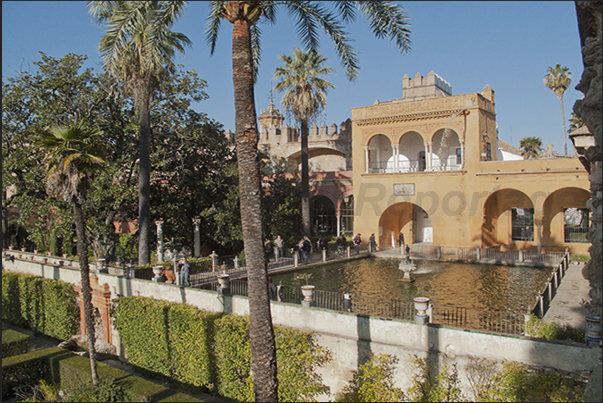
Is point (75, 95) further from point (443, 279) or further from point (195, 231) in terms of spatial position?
point (443, 279)

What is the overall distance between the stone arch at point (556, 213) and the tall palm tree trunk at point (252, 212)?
68.5 feet

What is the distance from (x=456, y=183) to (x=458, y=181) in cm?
14

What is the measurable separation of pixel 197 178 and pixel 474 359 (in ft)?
58.1

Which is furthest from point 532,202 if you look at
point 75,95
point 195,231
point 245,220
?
point 75,95

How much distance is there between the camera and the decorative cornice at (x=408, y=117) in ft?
82.2

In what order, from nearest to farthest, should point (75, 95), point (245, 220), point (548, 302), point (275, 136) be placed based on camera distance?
point (245, 220)
point (548, 302)
point (75, 95)
point (275, 136)

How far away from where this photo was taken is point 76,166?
412 inches

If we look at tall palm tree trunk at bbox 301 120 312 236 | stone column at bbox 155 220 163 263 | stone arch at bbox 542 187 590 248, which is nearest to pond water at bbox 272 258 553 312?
tall palm tree trunk at bbox 301 120 312 236

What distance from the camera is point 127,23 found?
790 cm

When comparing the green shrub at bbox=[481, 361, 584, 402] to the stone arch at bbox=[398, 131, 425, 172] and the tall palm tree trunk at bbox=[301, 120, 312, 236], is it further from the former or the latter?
the stone arch at bbox=[398, 131, 425, 172]

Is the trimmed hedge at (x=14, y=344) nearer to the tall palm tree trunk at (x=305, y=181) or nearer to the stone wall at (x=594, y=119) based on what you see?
the tall palm tree trunk at (x=305, y=181)

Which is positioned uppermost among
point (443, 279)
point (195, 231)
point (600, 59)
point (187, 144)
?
point (187, 144)

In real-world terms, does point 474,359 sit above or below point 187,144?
below

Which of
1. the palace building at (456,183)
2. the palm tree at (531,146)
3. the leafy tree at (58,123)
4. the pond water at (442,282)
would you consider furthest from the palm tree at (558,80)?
the leafy tree at (58,123)
